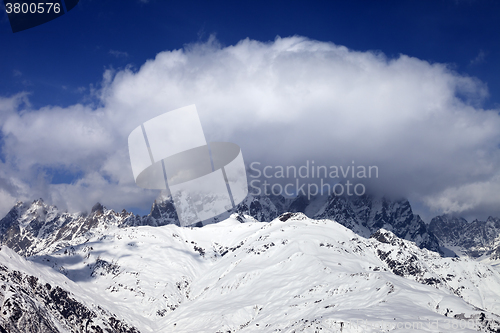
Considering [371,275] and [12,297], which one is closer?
[12,297]

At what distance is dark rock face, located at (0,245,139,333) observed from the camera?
99312 mm

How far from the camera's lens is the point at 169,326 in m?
176

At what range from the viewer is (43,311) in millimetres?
115500

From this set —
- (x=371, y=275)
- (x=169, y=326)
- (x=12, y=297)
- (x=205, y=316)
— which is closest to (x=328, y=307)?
(x=371, y=275)

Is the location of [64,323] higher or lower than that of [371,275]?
higher

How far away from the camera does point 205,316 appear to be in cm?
17312

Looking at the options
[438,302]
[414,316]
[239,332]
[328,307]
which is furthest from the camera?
[239,332]

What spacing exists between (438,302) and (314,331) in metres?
47.2

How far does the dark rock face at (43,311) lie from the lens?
99.3 meters

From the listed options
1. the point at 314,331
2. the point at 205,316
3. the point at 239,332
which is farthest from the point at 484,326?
the point at 205,316

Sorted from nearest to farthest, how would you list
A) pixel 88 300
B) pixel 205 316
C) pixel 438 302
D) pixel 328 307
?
pixel 438 302 < pixel 328 307 < pixel 88 300 < pixel 205 316

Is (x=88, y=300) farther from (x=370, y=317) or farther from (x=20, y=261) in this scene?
(x=370, y=317)

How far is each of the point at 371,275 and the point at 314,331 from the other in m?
60.5

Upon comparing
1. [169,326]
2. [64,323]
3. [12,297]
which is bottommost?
[169,326]
